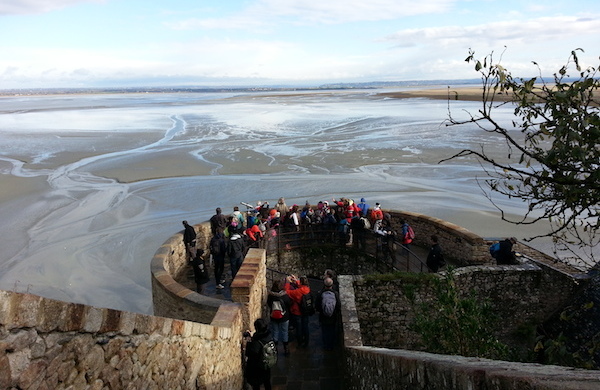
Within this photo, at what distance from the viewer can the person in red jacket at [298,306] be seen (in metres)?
7.26

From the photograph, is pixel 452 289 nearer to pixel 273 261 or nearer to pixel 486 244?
pixel 486 244

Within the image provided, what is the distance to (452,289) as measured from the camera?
5.59 metres

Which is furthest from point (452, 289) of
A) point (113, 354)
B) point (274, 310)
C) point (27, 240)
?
point (27, 240)

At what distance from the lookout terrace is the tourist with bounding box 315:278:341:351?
274 millimetres

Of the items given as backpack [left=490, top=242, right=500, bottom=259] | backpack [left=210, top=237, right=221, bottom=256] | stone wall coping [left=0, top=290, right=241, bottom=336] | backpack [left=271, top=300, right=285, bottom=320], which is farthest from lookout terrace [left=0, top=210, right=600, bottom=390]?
backpack [left=210, top=237, right=221, bottom=256]

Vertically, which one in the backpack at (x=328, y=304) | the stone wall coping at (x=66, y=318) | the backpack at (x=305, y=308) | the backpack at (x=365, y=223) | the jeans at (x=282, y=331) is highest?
the stone wall coping at (x=66, y=318)

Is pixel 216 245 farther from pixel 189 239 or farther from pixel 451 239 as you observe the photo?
pixel 451 239

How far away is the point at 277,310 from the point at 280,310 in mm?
46

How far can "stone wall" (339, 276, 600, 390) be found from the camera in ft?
7.33

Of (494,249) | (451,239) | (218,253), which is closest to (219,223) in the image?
(218,253)

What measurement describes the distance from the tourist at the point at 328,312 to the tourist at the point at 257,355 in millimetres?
1441

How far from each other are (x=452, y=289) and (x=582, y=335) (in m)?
3.41

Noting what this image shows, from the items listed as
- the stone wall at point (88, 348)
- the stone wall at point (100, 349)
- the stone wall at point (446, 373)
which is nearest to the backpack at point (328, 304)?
the stone wall at point (446, 373)

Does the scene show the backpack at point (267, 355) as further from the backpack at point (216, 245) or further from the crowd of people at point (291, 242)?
the backpack at point (216, 245)
